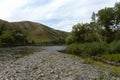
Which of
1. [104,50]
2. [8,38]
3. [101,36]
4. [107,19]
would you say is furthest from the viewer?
[8,38]

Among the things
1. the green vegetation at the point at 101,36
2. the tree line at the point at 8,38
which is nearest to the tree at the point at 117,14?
the green vegetation at the point at 101,36

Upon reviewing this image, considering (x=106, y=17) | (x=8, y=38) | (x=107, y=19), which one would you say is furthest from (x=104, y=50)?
(x=8, y=38)

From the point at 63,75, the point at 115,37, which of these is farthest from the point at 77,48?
the point at 63,75

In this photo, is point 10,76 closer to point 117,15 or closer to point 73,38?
point 117,15

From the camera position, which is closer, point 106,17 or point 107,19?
point 106,17

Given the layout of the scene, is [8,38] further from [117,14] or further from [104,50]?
[104,50]

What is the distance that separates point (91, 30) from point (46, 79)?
96401 mm

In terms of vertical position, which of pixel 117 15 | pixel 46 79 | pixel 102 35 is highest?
pixel 117 15

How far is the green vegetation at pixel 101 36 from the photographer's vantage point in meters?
53.7

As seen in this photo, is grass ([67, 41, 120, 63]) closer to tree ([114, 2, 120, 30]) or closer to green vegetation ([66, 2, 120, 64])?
green vegetation ([66, 2, 120, 64])

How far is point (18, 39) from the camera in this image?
614 ft

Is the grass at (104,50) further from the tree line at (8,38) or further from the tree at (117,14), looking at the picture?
the tree line at (8,38)

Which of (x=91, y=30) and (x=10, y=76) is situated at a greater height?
(x=91, y=30)

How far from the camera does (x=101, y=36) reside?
94750mm
